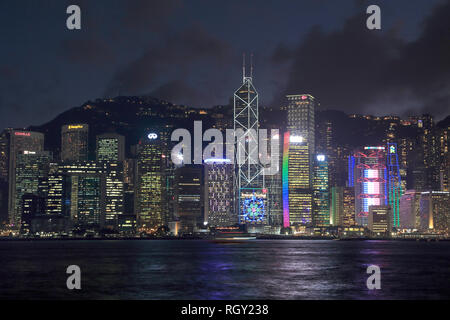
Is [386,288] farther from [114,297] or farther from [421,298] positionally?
[114,297]

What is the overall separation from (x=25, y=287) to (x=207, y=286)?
2243cm

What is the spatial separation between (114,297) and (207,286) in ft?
50.3

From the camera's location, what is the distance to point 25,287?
258 feet

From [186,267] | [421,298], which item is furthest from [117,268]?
[421,298]

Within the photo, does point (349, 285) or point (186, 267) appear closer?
point (349, 285)

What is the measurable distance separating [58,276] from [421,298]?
2039 inches
